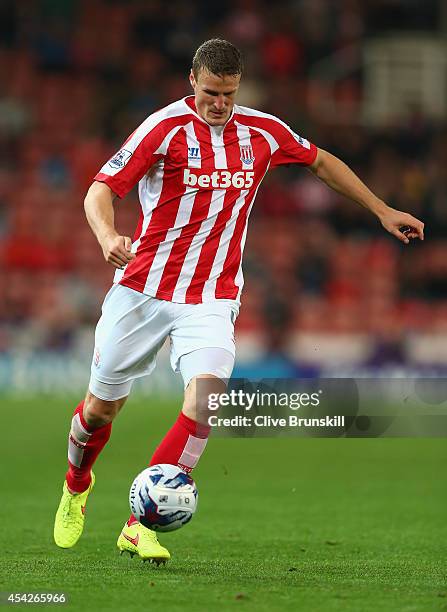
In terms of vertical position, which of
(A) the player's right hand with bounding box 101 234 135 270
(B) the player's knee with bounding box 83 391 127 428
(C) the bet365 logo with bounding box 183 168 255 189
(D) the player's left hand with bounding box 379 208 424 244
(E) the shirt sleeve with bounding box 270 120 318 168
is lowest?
(B) the player's knee with bounding box 83 391 127 428

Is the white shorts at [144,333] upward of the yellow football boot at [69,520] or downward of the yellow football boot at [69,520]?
upward

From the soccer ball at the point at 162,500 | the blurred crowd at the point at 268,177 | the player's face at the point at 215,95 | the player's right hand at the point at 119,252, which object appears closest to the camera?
the player's right hand at the point at 119,252

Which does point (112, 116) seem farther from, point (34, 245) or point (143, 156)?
point (143, 156)

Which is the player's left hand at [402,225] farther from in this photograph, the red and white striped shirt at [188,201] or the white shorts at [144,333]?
the white shorts at [144,333]

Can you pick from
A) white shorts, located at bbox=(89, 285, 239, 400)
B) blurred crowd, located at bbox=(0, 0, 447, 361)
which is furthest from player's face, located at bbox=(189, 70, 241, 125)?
blurred crowd, located at bbox=(0, 0, 447, 361)

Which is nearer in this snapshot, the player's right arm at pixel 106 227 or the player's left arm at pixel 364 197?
the player's right arm at pixel 106 227

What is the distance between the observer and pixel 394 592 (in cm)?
504

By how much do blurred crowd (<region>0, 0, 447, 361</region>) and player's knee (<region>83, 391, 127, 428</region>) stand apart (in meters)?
11.5

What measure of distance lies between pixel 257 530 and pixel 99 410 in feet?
4.75

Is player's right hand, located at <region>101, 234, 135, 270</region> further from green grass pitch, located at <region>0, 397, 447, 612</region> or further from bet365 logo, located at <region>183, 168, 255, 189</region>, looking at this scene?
green grass pitch, located at <region>0, 397, 447, 612</region>

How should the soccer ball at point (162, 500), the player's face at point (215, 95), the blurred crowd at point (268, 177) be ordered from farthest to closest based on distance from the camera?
the blurred crowd at point (268, 177) < the player's face at point (215, 95) < the soccer ball at point (162, 500)

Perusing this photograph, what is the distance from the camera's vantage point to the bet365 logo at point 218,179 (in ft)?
19.0

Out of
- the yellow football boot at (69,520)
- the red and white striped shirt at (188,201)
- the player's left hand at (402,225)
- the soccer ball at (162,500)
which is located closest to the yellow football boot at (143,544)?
the yellow football boot at (69,520)

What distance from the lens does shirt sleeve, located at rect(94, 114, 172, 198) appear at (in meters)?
5.70
